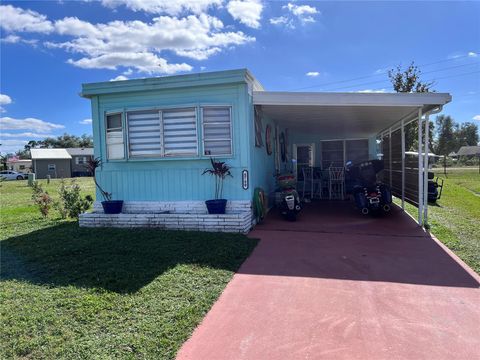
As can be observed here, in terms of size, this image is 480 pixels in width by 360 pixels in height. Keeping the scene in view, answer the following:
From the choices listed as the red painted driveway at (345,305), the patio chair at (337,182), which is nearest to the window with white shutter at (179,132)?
the red painted driveway at (345,305)

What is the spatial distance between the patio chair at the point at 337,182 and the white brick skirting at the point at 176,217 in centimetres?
526

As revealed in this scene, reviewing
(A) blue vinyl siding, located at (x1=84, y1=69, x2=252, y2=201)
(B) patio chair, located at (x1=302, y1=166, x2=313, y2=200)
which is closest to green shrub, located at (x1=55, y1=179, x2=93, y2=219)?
(A) blue vinyl siding, located at (x1=84, y1=69, x2=252, y2=201)

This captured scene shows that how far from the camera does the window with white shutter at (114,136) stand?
23.9 feet

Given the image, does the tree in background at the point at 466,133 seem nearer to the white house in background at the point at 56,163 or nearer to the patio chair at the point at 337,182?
the patio chair at the point at 337,182

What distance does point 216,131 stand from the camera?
6734 mm

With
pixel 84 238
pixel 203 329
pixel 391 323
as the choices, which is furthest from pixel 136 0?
pixel 391 323

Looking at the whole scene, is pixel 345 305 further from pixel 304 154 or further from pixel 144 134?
pixel 304 154

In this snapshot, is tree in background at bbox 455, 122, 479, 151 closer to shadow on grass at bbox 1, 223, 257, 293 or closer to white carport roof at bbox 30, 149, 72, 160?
white carport roof at bbox 30, 149, 72, 160

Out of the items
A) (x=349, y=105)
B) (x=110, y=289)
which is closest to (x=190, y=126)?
(x=349, y=105)

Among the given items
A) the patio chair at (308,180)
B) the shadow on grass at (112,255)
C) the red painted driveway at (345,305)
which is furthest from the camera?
the patio chair at (308,180)

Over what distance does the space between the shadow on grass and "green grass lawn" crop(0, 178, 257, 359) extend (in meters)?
0.01

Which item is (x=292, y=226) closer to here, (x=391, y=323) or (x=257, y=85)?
(x=257, y=85)

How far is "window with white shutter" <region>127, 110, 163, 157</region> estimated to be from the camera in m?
7.01

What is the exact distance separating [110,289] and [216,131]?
3.87 m
